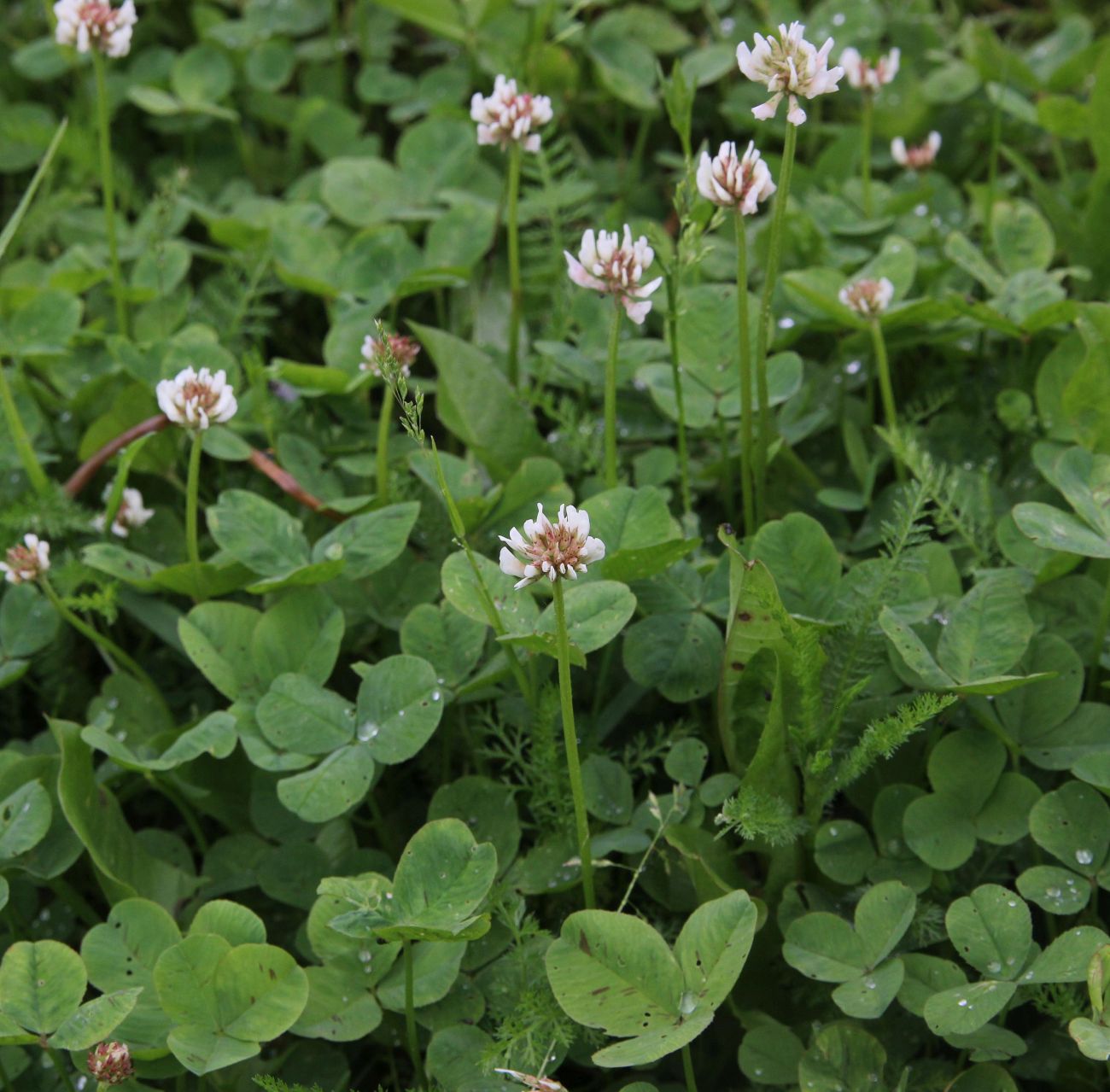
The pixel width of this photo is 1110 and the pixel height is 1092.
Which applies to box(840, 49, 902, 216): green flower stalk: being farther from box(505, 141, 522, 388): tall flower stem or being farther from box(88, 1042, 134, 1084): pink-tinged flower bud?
box(88, 1042, 134, 1084): pink-tinged flower bud

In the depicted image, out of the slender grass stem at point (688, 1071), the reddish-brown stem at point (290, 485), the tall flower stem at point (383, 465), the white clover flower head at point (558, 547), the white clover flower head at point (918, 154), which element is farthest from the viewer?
the white clover flower head at point (918, 154)

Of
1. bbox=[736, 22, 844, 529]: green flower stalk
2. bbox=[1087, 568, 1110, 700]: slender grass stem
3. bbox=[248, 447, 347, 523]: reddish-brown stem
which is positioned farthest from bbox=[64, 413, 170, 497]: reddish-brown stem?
bbox=[1087, 568, 1110, 700]: slender grass stem

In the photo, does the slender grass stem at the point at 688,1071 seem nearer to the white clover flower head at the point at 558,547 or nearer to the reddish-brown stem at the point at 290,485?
the white clover flower head at the point at 558,547

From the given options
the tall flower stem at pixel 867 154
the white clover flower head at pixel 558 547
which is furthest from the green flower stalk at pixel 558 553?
the tall flower stem at pixel 867 154

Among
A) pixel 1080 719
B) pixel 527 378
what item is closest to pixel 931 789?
pixel 1080 719


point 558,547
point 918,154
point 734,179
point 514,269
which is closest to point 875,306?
point 734,179
